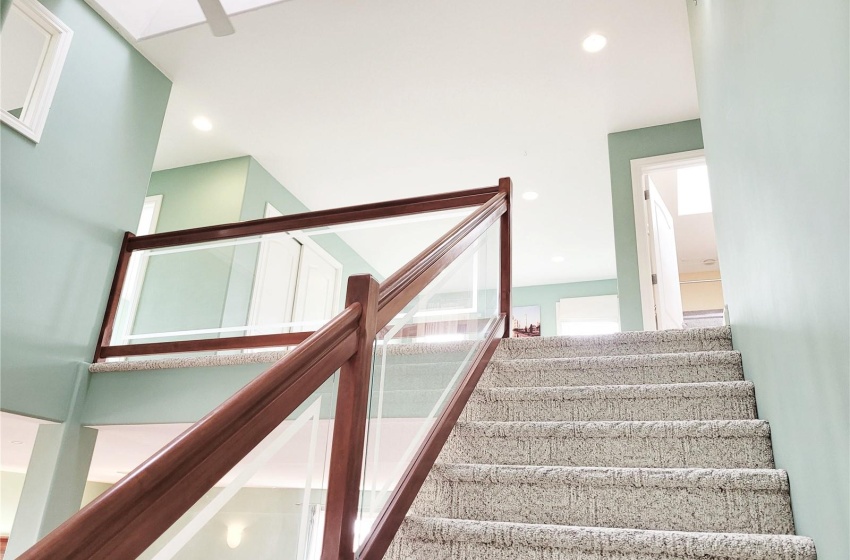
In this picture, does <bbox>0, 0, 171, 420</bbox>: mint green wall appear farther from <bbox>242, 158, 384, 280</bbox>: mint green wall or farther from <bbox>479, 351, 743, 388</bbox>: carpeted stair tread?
<bbox>479, 351, 743, 388</bbox>: carpeted stair tread

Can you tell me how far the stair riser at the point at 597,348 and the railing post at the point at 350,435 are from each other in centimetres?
152

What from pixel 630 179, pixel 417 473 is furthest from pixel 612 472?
pixel 630 179

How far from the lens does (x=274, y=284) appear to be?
385cm

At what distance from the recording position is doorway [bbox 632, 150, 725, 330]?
4918 mm

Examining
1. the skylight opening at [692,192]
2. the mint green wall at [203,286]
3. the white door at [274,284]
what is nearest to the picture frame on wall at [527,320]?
the skylight opening at [692,192]

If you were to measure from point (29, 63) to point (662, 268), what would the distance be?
4728 millimetres

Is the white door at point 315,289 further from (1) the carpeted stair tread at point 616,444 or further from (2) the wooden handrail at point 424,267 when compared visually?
(1) the carpeted stair tread at point 616,444

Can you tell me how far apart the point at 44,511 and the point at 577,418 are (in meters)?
3.00

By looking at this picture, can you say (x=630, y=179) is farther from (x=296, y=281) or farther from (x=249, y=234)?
(x=249, y=234)

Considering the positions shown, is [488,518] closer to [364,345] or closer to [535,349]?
[364,345]

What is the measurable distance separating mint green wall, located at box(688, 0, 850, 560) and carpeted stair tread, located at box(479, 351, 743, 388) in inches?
5.8

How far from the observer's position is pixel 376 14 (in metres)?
4.13

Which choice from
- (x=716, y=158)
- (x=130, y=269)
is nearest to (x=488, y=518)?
(x=716, y=158)

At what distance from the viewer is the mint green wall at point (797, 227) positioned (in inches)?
43.0
